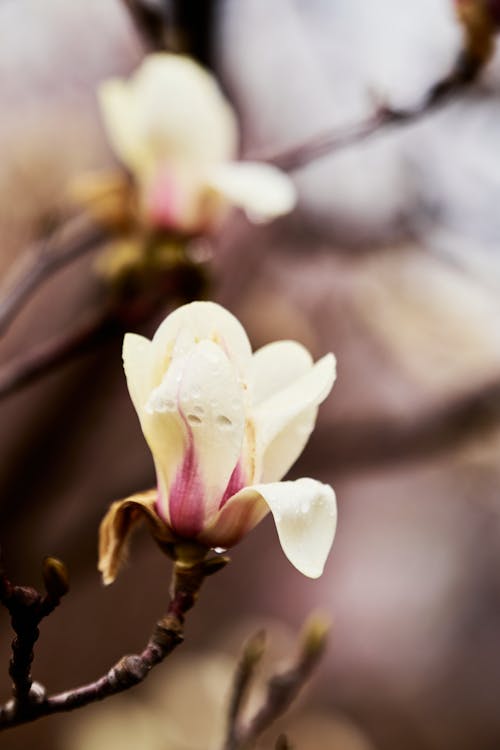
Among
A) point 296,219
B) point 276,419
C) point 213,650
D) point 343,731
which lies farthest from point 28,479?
point 213,650

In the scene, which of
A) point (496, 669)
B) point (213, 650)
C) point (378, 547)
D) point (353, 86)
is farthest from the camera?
point (496, 669)

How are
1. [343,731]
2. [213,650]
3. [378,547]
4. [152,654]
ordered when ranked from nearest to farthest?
[152,654], [343,731], [213,650], [378,547]

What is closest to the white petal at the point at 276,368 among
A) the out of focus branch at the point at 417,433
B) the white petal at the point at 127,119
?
the white petal at the point at 127,119

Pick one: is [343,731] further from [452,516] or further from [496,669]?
[496,669]

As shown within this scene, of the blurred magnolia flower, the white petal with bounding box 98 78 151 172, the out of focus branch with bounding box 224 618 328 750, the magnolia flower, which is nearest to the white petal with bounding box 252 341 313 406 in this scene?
the blurred magnolia flower

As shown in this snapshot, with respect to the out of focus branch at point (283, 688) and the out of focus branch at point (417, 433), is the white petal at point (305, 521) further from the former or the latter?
the out of focus branch at point (417, 433)

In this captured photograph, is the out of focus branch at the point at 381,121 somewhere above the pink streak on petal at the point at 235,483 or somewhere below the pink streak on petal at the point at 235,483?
below

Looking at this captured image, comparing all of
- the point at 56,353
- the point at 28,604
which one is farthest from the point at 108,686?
the point at 56,353

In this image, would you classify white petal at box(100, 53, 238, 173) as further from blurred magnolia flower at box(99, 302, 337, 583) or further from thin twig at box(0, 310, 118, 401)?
blurred magnolia flower at box(99, 302, 337, 583)
